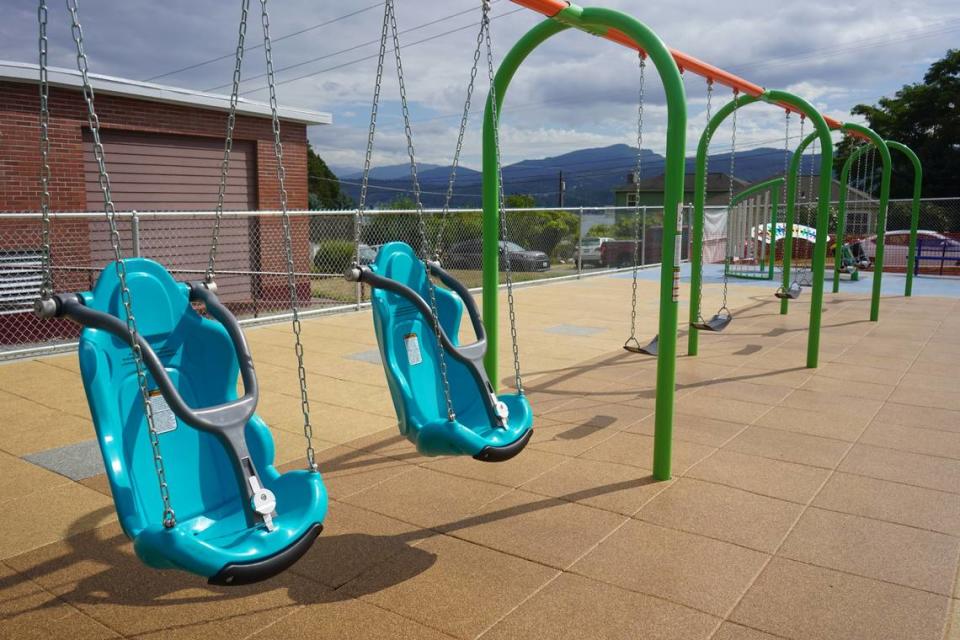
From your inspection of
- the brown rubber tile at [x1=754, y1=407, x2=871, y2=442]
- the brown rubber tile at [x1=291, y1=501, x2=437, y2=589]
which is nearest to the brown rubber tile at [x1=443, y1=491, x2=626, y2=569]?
the brown rubber tile at [x1=291, y1=501, x2=437, y2=589]

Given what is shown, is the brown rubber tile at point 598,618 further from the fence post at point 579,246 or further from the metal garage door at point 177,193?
the fence post at point 579,246

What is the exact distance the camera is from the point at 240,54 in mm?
2875

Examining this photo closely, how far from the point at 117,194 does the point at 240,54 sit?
9671 millimetres

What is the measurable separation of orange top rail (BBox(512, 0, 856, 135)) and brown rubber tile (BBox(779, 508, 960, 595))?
288 centimetres

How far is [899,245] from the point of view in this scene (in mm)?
19516

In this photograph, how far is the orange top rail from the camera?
13.1ft

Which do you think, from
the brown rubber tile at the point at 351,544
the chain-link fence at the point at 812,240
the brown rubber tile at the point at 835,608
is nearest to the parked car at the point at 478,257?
the chain-link fence at the point at 812,240

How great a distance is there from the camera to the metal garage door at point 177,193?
11086 millimetres

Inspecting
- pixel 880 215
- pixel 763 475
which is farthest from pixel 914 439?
pixel 880 215

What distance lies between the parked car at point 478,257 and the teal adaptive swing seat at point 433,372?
962cm

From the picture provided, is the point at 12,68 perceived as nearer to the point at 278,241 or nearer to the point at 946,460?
the point at 278,241

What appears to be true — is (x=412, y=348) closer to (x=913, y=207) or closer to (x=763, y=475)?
(x=763, y=475)

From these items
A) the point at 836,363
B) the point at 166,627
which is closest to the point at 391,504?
the point at 166,627

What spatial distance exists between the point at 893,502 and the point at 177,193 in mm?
11238
